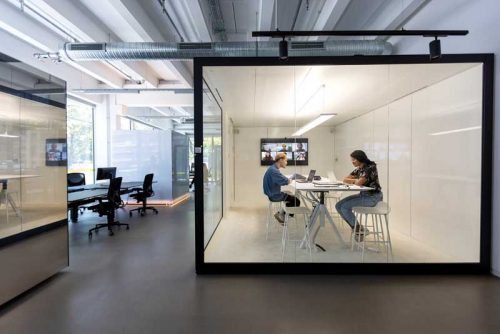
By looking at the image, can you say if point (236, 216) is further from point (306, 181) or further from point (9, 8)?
point (9, 8)

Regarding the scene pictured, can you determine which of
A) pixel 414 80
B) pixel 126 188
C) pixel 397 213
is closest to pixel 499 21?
pixel 414 80

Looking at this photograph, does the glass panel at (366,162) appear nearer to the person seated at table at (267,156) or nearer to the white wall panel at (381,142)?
the white wall panel at (381,142)

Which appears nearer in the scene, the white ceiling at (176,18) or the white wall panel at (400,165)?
the white ceiling at (176,18)

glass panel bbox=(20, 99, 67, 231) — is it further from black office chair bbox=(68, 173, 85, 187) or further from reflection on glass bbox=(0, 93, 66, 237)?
black office chair bbox=(68, 173, 85, 187)

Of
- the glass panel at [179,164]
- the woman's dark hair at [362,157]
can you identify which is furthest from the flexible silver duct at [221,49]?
the glass panel at [179,164]

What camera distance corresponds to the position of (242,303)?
8.05 ft

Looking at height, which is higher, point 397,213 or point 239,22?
point 239,22

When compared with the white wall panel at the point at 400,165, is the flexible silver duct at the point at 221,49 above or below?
above

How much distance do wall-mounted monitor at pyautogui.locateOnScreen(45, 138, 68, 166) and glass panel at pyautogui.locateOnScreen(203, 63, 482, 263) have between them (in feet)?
6.23

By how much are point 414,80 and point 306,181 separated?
2108 mm

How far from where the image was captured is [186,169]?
9.79 metres

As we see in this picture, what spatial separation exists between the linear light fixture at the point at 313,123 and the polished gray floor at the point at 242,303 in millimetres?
2526


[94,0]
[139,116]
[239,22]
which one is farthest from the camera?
[139,116]

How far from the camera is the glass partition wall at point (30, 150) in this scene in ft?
8.74
